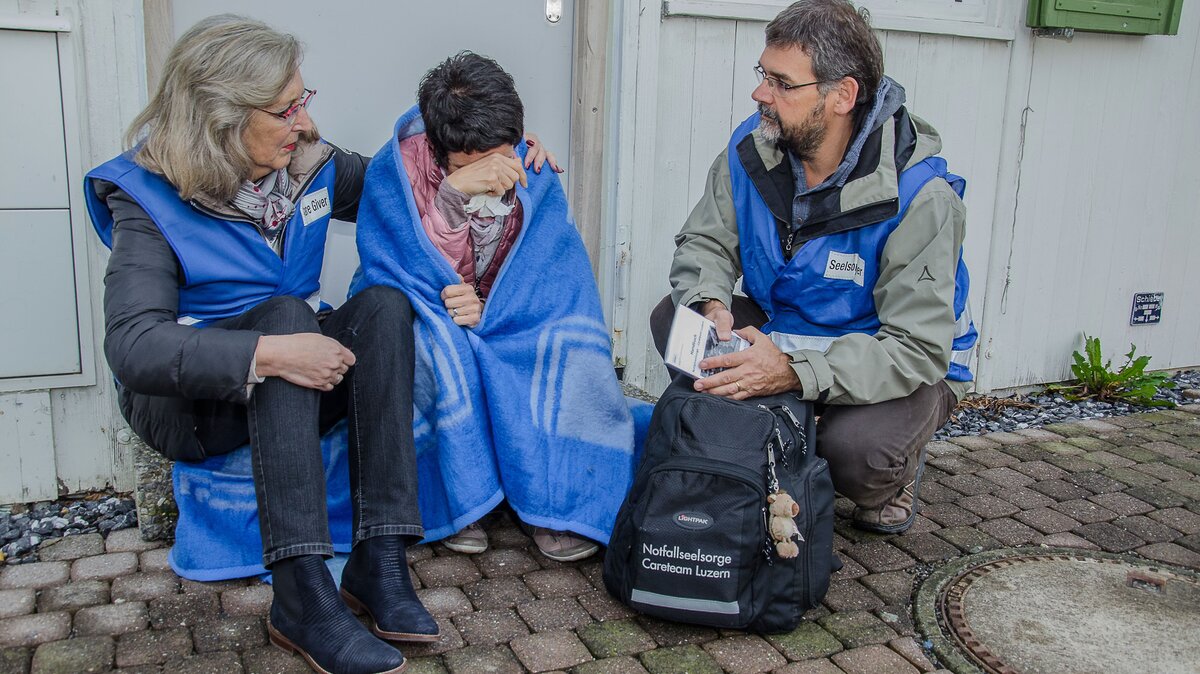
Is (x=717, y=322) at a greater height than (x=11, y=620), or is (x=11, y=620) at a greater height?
(x=717, y=322)

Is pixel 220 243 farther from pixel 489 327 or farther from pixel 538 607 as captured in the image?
pixel 538 607

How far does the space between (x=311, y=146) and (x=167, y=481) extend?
1036mm

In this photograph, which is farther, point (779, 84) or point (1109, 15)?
point (1109, 15)

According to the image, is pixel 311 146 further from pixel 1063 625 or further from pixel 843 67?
pixel 1063 625

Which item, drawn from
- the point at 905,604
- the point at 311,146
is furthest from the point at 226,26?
the point at 905,604

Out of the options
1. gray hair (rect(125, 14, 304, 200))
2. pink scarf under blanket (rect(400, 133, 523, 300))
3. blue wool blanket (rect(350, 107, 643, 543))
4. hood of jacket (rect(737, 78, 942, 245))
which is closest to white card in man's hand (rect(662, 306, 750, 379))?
blue wool blanket (rect(350, 107, 643, 543))

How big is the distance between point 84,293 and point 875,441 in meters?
2.38

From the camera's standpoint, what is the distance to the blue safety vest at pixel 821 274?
293 cm

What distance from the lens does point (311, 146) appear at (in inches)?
114

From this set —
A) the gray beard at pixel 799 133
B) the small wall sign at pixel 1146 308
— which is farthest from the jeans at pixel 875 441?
the small wall sign at pixel 1146 308

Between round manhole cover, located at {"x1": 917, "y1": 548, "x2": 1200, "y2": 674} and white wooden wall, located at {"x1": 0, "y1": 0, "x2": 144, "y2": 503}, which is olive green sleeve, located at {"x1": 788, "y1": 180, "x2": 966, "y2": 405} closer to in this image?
round manhole cover, located at {"x1": 917, "y1": 548, "x2": 1200, "y2": 674}

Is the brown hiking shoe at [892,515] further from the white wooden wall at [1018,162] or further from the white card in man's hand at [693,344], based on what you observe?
the white wooden wall at [1018,162]

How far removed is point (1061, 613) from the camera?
2.74m

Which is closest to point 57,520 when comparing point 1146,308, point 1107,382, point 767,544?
point 767,544
